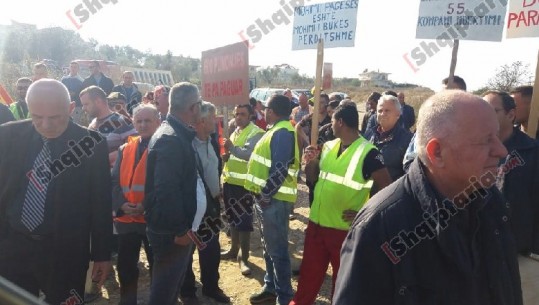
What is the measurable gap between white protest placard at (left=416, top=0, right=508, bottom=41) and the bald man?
356 cm

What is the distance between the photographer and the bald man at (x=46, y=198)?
2639 mm

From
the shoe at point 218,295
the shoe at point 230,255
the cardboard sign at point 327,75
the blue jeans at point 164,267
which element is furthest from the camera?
the cardboard sign at point 327,75

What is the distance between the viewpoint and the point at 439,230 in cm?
152

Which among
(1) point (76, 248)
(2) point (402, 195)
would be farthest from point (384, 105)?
(1) point (76, 248)

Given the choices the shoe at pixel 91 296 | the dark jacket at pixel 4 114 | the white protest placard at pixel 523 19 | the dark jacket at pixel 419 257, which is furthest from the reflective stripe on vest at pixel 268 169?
the dark jacket at pixel 4 114

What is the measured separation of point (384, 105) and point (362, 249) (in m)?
3.03

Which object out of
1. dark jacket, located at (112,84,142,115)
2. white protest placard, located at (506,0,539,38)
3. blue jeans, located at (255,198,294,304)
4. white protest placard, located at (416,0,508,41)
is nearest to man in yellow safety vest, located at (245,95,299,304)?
blue jeans, located at (255,198,294,304)

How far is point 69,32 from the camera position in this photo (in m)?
31.5

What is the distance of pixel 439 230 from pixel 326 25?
3.34 m

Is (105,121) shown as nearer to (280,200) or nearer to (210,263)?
(210,263)

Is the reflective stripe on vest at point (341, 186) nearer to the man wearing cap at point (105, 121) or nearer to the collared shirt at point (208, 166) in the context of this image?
the collared shirt at point (208, 166)

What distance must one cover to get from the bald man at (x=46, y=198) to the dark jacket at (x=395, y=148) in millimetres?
2759

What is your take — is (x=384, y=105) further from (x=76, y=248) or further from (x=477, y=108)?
(x=76, y=248)

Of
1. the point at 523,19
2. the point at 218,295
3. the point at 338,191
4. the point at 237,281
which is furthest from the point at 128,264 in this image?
the point at 523,19
